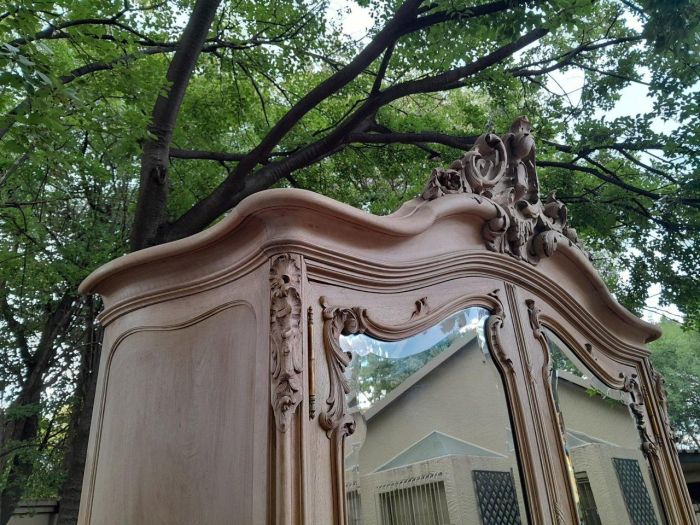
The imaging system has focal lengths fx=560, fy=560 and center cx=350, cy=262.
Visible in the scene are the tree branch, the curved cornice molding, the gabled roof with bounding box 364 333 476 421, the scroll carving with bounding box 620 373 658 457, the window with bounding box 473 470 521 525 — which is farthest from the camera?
the tree branch

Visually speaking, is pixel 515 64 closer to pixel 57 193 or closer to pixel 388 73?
pixel 388 73

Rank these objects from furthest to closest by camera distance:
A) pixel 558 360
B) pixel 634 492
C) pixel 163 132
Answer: pixel 163 132, pixel 634 492, pixel 558 360

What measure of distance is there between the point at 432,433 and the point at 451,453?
0.09 meters

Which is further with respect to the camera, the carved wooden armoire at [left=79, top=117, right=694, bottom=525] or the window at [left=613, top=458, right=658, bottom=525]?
the window at [left=613, top=458, right=658, bottom=525]

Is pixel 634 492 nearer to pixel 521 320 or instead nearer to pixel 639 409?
pixel 639 409

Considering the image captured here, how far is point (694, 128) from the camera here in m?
4.91

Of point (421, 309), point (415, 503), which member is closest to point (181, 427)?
point (415, 503)

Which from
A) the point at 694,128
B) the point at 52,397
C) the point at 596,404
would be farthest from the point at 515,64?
the point at 52,397

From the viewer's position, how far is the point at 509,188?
2459 mm

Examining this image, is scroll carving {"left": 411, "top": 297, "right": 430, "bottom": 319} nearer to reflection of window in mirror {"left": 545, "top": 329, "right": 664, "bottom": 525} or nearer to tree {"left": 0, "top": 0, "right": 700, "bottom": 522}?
reflection of window in mirror {"left": 545, "top": 329, "right": 664, "bottom": 525}

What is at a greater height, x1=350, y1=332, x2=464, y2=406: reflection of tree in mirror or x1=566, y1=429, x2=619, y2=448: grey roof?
x1=350, y1=332, x2=464, y2=406: reflection of tree in mirror

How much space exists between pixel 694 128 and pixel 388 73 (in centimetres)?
297

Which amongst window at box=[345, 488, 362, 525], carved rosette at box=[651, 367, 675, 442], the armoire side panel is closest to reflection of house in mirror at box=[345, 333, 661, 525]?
window at box=[345, 488, 362, 525]

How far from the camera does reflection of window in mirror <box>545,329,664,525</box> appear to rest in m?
2.22
